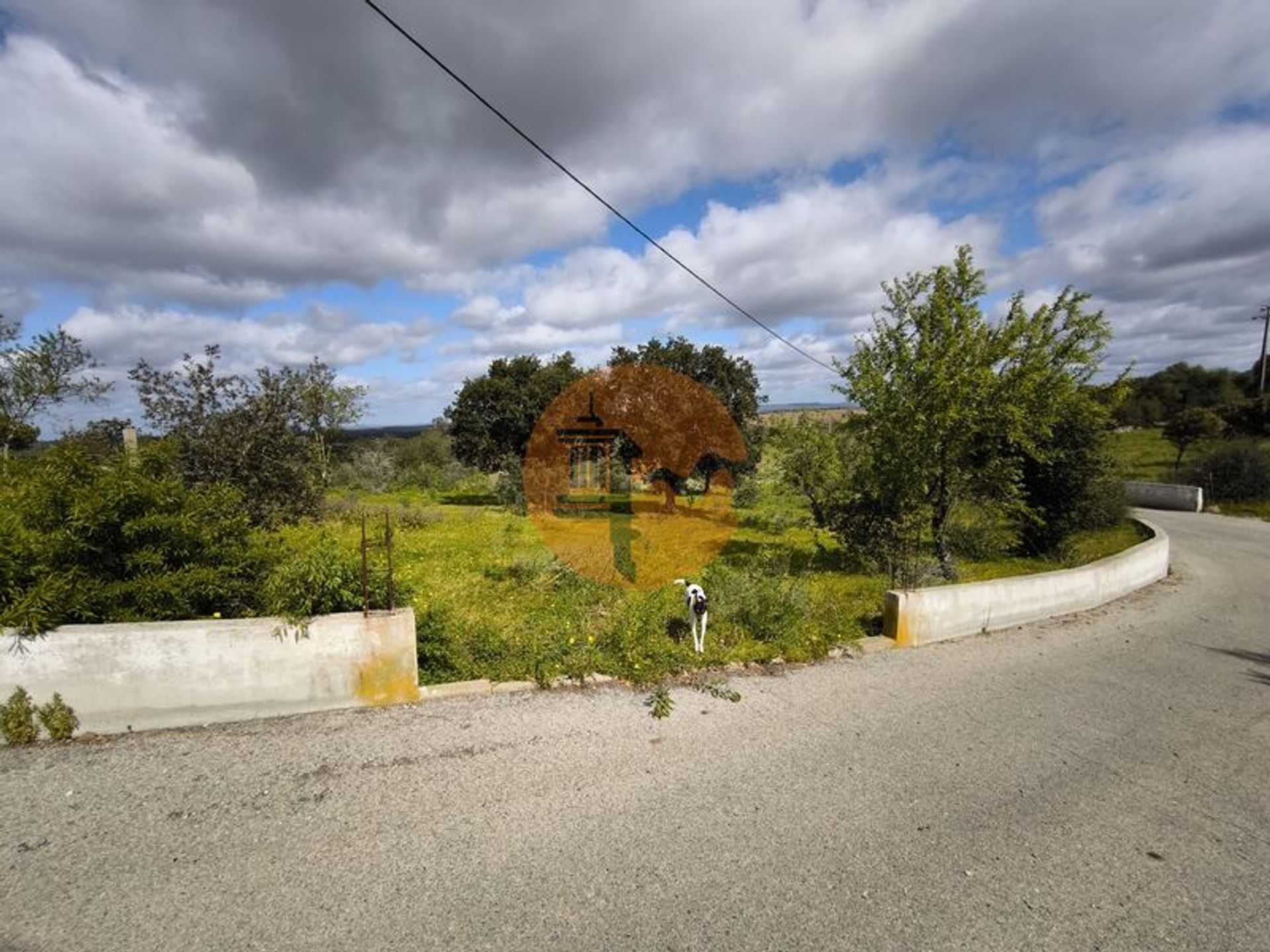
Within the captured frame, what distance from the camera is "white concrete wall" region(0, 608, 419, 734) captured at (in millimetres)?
3840

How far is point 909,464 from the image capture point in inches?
386

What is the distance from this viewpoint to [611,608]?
7137mm

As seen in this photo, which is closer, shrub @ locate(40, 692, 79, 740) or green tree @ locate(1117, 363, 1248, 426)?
shrub @ locate(40, 692, 79, 740)

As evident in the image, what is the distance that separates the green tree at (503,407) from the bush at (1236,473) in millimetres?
24429

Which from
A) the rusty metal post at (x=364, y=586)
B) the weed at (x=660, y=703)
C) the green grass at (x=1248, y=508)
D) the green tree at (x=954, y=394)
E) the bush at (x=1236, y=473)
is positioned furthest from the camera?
the bush at (x=1236, y=473)

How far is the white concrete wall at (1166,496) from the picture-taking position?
1981cm

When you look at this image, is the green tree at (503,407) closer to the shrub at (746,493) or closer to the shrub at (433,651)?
the shrub at (746,493)

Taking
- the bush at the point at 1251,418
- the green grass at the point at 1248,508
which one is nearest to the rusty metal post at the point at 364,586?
the green grass at the point at 1248,508

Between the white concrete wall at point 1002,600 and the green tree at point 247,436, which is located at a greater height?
the green tree at point 247,436

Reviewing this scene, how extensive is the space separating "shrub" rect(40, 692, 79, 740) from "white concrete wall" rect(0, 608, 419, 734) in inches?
1.7

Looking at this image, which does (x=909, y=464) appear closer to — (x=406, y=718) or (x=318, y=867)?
(x=406, y=718)

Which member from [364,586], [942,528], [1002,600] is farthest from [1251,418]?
[364,586]

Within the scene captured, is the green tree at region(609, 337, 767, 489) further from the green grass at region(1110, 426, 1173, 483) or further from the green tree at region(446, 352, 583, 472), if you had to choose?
the green grass at region(1110, 426, 1173, 483)

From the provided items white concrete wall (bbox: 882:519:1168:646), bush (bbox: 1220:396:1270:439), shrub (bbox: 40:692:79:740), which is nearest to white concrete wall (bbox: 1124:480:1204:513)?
bush (bbox: 1220:396:1270:439)
